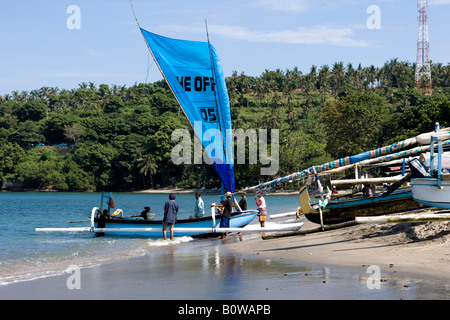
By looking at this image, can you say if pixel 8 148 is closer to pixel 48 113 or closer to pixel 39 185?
pixel 39 185

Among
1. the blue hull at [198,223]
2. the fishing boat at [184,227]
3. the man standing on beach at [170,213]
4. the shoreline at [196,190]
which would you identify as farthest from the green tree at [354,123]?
the man standing on beach at [170,213]

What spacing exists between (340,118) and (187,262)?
61415mm

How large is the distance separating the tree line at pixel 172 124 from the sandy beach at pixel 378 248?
40.5 metres

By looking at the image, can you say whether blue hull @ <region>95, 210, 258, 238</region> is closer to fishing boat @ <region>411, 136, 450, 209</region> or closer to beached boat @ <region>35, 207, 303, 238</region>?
beached boat @ <region>35, 207, 303, 238</region>

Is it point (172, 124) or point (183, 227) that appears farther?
point (172, 124)

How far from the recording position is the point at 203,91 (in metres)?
22.7

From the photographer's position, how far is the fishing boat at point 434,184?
1368 cm

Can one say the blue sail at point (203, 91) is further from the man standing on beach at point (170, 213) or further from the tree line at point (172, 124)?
the tree line at point (172, 124)

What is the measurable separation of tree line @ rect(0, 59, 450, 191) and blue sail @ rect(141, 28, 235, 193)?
35.9 metres

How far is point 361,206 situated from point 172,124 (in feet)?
318

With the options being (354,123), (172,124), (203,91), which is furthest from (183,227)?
(172,124)

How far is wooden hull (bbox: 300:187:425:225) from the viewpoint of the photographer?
17.0 meters

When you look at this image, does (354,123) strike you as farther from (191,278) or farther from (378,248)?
(191,278)
